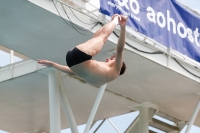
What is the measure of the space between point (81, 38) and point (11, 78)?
5092 millimetres

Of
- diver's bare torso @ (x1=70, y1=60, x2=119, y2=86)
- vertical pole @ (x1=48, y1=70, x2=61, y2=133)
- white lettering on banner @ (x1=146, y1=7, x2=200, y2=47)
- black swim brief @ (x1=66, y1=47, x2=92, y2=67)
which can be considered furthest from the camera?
vertical pole @ (x1=48, y1=70, x2=61, y2=133)

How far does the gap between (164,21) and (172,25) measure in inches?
18.0

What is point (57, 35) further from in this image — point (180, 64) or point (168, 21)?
point (180, 64)

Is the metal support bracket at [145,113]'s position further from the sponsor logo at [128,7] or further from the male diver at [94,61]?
the male diver at [94,61]

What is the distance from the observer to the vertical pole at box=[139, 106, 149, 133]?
21125mm

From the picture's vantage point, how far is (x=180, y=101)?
67.6 feet

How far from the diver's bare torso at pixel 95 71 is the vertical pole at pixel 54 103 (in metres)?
8.83

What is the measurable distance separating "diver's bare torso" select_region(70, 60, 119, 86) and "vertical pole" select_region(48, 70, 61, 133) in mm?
8832

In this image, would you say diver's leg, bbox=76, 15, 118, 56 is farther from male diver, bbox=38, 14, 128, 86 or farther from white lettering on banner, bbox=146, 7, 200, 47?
white lettering on banner, bbox=146, 7, 200, 47

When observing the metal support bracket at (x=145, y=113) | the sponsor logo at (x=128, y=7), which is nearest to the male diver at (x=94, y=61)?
the sponsor logo at (x=128, y=7)

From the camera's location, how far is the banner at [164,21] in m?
13.4

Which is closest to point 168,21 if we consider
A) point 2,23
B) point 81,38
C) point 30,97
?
point 81,38

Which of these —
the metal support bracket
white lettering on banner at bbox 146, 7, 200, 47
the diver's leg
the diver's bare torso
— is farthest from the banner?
the metal support bracket

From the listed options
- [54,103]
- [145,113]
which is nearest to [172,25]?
[54,103]
